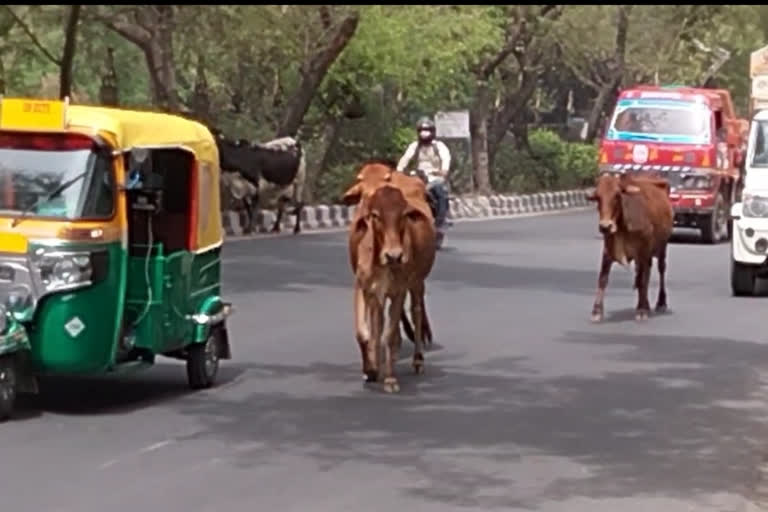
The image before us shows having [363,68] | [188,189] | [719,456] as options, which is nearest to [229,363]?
[188,189]

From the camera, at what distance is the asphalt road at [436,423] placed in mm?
9680

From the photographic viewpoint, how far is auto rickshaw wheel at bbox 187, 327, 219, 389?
13.3 metres

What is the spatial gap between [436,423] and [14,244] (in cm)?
293

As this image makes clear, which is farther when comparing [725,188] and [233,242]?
[725,188]

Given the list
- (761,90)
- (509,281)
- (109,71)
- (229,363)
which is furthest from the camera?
(761,90)

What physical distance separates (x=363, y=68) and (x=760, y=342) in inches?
863

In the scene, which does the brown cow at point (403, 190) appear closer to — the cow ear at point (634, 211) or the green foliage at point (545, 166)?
the cow ear at point (634, 211)

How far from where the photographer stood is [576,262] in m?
26.7

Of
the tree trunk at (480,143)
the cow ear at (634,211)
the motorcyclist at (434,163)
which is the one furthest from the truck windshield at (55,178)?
the tree trunk at (480,143)

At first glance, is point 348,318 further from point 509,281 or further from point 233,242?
point 233,242

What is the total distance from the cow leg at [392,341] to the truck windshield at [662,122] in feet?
63.7

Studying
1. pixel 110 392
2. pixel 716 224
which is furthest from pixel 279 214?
pixel 110 392

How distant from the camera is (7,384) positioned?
1144 cm

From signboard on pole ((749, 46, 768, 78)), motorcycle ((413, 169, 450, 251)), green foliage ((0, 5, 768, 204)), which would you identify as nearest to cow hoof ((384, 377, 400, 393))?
motorcycle ((413, 169, 450, 251))
